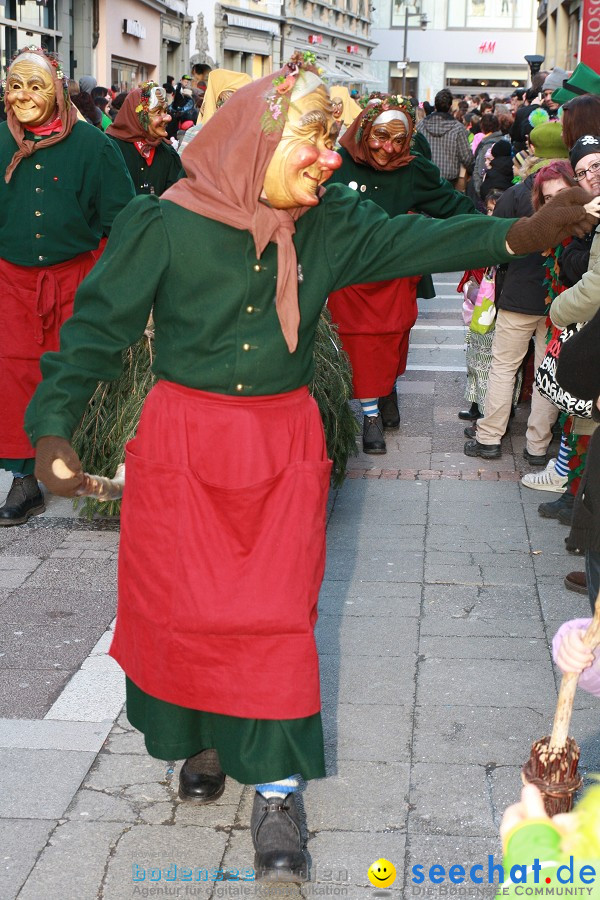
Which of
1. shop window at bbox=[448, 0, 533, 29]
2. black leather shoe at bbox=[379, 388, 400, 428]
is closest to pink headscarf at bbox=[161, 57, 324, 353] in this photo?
black leather shoe at bbox=[379, 388, 400, 428]

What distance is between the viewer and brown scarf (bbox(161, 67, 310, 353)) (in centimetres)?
325

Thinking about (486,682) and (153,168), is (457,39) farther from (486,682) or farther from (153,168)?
(486,682)

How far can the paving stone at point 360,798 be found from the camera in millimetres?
3580

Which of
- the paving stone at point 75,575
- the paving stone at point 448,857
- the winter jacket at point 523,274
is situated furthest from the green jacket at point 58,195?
the paving stone at point 448,857

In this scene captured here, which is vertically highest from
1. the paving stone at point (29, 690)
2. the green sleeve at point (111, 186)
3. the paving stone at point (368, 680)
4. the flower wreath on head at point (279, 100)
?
the flower wreath on head at point (279, 100)

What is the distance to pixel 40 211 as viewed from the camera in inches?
242

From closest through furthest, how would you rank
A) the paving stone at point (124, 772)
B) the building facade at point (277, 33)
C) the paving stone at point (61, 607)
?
the paving stone at point (124, 772)
the paving stone at point (61, 607)
the building facade at point (277, 33)

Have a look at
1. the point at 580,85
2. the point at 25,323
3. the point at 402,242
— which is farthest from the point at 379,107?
the point at 402,242

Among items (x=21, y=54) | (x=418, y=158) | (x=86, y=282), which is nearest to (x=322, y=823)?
(x=86, y=282)

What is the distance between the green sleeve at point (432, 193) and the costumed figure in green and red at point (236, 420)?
177 inches

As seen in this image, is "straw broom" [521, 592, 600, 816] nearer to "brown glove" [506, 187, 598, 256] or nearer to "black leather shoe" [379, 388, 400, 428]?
"brown glove" [506, 187, 598, 256]

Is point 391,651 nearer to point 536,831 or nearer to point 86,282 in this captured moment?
point 86,282

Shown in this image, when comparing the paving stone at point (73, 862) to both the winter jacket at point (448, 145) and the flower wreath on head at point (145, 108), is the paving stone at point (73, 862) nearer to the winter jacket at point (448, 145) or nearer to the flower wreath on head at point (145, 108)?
the flower wreath on head at point (145, 108)

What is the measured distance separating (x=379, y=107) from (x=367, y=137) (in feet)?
0.61
